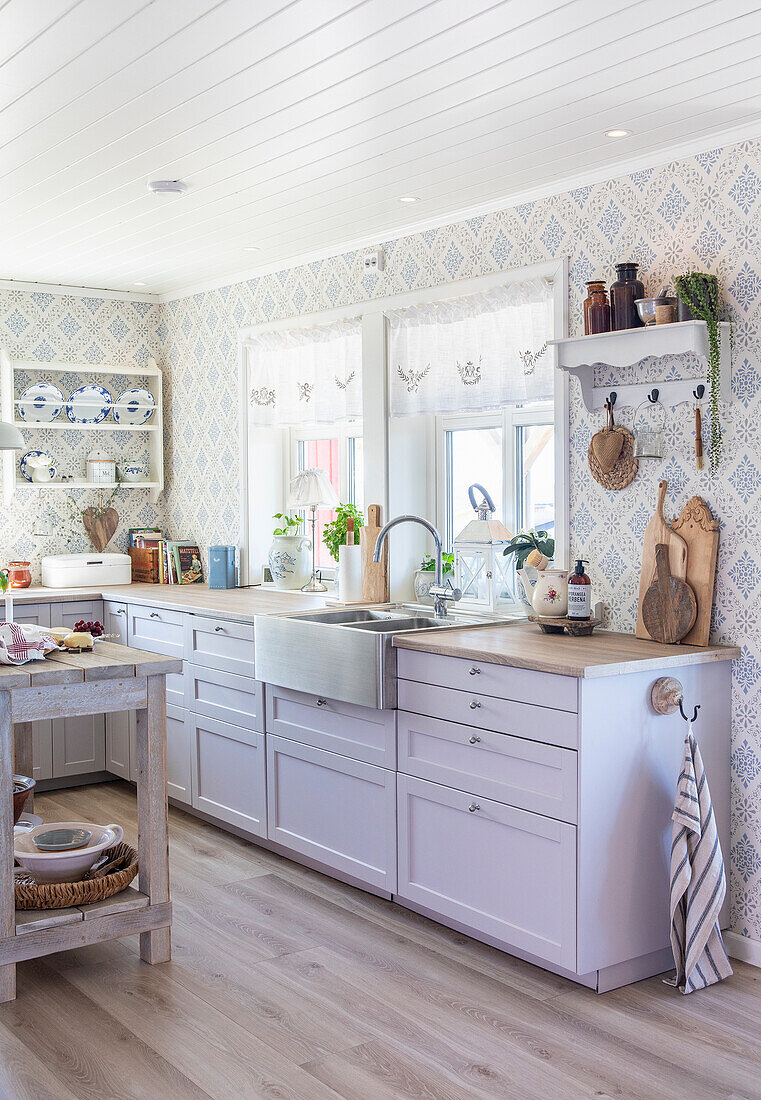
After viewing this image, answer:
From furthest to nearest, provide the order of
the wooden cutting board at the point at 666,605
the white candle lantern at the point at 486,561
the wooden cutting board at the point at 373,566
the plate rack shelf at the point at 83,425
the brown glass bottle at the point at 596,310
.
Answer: the plate rack shelf at the point at 83,425 → the wooden cutting board at the point at 373,566 → the white candle lantern at the point at 486,561 → the brown glass bottle at the point at 596,310 → the wooden cutting board at the point at 666,605

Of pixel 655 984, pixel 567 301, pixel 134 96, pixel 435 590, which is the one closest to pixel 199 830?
pixel 435 590

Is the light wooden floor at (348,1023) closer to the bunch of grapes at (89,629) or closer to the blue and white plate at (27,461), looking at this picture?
the bunch of grapes at (89,629)

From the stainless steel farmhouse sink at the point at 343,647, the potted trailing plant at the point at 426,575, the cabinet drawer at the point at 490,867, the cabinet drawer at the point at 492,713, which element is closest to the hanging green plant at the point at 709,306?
the cabinet drawer at the point at 492,713

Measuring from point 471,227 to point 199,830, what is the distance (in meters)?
2.63

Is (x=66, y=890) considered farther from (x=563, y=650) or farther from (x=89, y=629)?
(x=563, y=650)

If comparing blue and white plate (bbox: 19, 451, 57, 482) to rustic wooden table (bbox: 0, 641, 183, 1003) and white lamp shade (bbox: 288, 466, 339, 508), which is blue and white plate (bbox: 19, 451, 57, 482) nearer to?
white lamp shade (bbox: 288, 466, 339, 508)

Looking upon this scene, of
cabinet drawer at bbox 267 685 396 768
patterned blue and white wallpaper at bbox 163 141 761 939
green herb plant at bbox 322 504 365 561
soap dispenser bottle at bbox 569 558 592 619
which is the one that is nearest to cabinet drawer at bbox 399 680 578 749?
cabinet drawer at bbox 267 685 396 768

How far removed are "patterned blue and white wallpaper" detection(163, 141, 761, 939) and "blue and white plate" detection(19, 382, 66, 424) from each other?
1883 mm

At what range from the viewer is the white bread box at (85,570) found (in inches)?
207

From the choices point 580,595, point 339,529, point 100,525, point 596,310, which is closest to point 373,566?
point 339,529

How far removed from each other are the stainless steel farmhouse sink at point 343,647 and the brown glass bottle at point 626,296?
1.10m

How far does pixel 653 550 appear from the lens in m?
3.23

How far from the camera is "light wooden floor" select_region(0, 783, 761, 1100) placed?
239 cm

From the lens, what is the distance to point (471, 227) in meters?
3.90
